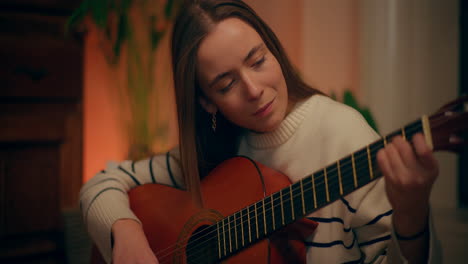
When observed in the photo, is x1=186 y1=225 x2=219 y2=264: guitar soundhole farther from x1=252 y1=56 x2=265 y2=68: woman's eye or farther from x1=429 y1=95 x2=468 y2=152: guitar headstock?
x1=429 y1=95 x2=468 y2=152: guitar headstock

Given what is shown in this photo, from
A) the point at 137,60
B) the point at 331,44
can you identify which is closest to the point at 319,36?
the point at 331,44

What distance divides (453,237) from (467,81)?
54 centimetres

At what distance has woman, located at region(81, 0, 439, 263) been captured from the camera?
630mm

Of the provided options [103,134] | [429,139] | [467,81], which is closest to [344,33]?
[467,81]

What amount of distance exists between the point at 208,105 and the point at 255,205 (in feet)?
0.91

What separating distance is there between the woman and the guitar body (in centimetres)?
3

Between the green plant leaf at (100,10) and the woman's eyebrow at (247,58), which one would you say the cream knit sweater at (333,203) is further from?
the green plant leaf at (100,10)

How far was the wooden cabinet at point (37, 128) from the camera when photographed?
1.39 metres

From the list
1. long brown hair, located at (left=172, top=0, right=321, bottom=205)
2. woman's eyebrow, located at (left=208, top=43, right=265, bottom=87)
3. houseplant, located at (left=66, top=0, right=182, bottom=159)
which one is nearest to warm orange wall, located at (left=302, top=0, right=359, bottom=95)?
houseplant, located at (left=66, top=0, right=182, bottom=159)

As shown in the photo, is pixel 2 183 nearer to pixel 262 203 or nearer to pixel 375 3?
pixel 262 203

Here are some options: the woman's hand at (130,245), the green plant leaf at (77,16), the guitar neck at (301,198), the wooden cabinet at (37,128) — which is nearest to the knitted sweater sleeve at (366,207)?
the guitar neck at (301,198)

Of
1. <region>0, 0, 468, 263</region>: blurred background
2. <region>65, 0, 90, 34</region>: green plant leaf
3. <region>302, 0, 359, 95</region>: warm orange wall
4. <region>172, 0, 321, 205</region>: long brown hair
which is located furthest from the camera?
<region>302, 0, 359, 95</region>: warm orange wall

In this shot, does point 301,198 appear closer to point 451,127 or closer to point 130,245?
point 451,127

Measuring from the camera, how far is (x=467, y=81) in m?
1.20
